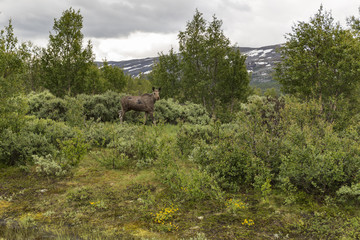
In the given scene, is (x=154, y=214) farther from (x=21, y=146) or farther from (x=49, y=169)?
(x=21, y=146)

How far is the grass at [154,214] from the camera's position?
438cm

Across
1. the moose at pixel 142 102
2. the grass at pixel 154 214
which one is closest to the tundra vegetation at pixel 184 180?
the grass at pixel 154 214

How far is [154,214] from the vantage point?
5.12 m

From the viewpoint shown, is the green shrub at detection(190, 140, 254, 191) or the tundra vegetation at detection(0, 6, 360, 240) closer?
the tundra vegetation at detection(0, 6, 360, 240)

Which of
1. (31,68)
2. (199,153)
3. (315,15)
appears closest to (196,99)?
(315,15)

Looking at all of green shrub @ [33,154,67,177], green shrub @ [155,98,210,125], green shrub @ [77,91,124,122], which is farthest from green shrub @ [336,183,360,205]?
green shrub @ [77,91,124,122]

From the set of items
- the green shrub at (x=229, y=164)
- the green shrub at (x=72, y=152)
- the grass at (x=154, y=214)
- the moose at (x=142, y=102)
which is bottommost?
the grass at (x=154, y=214)

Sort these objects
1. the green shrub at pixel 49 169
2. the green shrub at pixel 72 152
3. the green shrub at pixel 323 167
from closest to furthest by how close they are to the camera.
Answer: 1. the green shrub at pixel 323 167
2. the green shrub at pixel 49 169
3. the green shrub at pixel 72 152

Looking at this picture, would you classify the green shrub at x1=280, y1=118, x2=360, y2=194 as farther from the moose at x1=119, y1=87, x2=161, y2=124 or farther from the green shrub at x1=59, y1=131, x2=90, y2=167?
the moose at x1=119, y1=87, x2=161, y2=124

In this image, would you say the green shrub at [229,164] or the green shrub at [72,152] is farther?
the green shrub at [72,152]

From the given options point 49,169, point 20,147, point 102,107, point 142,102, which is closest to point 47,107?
point 102,107

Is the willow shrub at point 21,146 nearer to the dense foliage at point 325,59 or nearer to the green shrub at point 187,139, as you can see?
the green shrub at point 187,139

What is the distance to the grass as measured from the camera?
438 cm

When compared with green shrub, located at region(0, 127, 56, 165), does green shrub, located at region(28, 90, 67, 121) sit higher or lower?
higher
